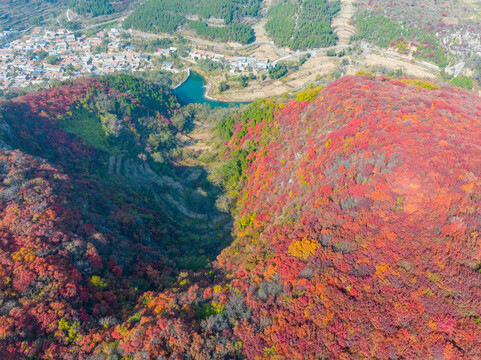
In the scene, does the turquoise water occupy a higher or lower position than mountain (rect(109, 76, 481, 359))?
lower

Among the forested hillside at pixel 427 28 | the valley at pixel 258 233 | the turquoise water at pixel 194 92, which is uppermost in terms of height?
the forested hillside at pixel 427 28

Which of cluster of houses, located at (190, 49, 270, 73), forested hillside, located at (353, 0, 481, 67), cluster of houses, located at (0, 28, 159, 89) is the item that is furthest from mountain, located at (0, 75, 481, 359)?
cluster of houses, located at (0, 28, 159, 89)

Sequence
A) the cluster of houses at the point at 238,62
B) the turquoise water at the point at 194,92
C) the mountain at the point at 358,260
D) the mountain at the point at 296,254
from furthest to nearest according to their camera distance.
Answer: the cluster of houses at the point at 238,62
the turquoise water at the point at 194,92
the mountain at the point at 296,254
the mountain at the point at 358,260

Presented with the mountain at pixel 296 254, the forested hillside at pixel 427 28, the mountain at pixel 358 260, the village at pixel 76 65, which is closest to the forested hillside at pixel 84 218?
the mountain at pixel 296 254

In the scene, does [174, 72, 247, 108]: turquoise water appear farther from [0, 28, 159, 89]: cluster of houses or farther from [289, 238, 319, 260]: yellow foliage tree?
[289, 238, 319, 260]: yellow foliage tree

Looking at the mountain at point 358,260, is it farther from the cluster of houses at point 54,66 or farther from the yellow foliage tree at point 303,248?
the cluster of houses at point 54,66

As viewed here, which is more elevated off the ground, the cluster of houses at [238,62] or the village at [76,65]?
the cluster of houses at [238,62]

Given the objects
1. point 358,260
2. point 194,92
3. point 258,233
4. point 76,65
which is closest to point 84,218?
point 258,233
